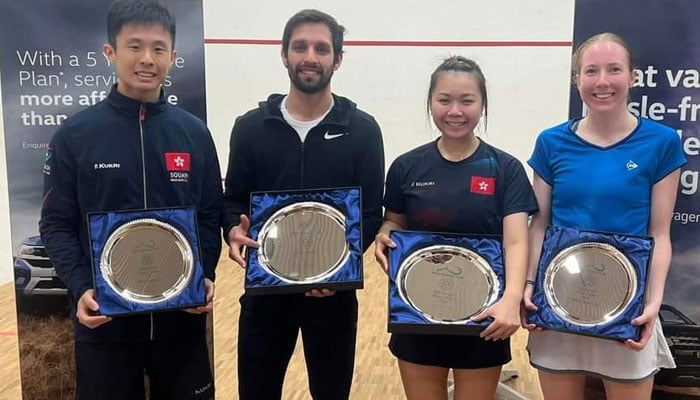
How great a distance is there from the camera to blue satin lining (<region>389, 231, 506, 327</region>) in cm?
160

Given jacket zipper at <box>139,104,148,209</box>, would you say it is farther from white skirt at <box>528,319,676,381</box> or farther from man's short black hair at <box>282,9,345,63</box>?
white skirt at <box>528,319,676,381</box>

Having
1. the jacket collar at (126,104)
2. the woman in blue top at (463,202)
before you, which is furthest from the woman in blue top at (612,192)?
the jacket collar at (126,104)

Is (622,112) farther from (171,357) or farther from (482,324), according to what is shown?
(171,357)

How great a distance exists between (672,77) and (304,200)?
1241 millimetres

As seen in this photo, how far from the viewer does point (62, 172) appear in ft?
5.15

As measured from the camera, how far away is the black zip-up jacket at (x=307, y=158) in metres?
1.73

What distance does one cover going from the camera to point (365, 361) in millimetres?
2973

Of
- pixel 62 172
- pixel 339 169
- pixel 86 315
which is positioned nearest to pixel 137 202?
pixel 62 172

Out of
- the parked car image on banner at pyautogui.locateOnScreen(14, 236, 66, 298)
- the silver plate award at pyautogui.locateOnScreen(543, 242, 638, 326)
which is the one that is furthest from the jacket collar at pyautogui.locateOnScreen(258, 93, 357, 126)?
the parked car image on banner at pyautogui.locateOnScreen(14, 236, 66, 298)

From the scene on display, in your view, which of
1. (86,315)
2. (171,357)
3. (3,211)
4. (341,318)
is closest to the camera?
(86,315)

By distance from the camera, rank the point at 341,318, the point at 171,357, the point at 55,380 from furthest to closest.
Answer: the point at 55,380
the point at 341,318
the point at 171,357

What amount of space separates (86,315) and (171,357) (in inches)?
10.1

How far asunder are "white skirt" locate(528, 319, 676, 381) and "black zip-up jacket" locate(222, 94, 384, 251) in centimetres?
54

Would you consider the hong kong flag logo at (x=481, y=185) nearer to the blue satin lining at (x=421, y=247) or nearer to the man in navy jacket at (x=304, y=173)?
the blue satin lining at (x=421, y=247)
